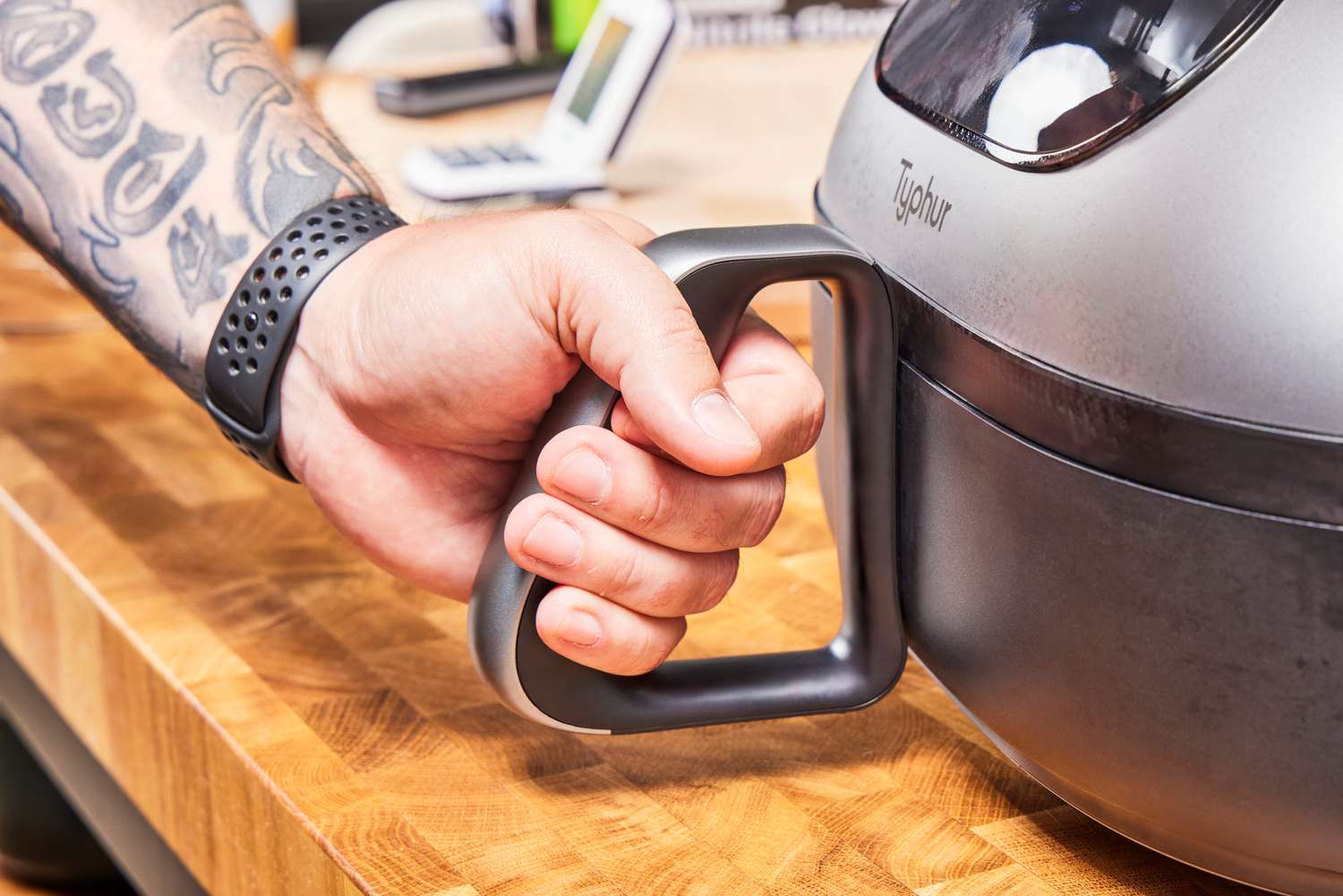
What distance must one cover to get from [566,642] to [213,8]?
379 mm

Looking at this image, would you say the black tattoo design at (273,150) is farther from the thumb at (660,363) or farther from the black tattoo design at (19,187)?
the thumb at (660,363)

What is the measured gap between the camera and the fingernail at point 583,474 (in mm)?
388

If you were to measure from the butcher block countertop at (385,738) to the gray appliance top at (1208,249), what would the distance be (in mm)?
167

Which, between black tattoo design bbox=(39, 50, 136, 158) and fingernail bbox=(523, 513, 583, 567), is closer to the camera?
fingernail bbox=(523, 513, 583, 567)

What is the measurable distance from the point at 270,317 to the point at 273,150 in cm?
9

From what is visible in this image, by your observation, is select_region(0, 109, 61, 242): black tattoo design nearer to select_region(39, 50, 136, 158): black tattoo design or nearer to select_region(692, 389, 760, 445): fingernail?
select_region(39, 50, 136, 158): black tattoo design

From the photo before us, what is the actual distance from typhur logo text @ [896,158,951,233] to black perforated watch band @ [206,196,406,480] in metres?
0.22

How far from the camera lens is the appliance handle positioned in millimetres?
381

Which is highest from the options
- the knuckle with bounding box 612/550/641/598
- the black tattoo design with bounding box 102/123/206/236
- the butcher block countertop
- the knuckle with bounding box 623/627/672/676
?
the black tattoo design with bounding box 102/123/206/236

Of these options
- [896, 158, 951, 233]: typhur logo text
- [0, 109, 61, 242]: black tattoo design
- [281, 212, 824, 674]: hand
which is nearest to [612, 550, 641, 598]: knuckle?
[281, 212, 824, 674]: hand

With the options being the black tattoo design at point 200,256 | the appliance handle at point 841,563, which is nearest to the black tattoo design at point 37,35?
the black tattoo design at point 200,256

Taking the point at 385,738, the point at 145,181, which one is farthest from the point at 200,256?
the point at 385,738

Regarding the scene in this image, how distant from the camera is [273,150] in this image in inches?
22.3

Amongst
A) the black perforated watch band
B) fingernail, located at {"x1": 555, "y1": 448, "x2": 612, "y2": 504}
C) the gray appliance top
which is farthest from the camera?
the black perforated watch band
